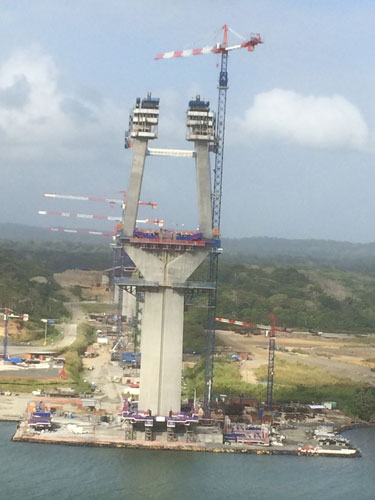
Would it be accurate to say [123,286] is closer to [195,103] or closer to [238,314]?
[195,103]

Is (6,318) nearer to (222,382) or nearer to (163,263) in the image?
(222,382)

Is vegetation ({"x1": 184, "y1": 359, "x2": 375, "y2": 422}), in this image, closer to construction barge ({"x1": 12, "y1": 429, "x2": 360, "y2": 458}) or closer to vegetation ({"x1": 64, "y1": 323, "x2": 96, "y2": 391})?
vegetation ({"x1": 64, "y1": 323, "x2": 96, "y2": 391})

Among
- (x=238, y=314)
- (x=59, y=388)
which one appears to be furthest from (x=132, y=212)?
(x=238, y=314)

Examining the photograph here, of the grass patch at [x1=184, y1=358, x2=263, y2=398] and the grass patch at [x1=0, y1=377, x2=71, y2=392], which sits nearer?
the grass patch at [x1=0, y1=377, x2=71, y2=392]

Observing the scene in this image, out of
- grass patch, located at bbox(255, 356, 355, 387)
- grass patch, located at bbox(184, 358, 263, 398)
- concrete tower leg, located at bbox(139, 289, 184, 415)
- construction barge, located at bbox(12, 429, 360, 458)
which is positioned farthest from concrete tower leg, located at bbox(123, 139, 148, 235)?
grass patch, located at bbox(255, 356, 355, 387)

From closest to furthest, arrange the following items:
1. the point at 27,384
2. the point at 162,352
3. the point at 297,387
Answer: the point at 162,352 → the point at 27,384 → the point at 297,387

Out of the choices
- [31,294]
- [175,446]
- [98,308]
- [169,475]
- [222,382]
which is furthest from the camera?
[98,308]

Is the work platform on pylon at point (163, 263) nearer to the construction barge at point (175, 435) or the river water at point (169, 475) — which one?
the construction barge at point (175, 435)

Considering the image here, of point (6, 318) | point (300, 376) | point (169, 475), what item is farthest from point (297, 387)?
point (6, 318)
